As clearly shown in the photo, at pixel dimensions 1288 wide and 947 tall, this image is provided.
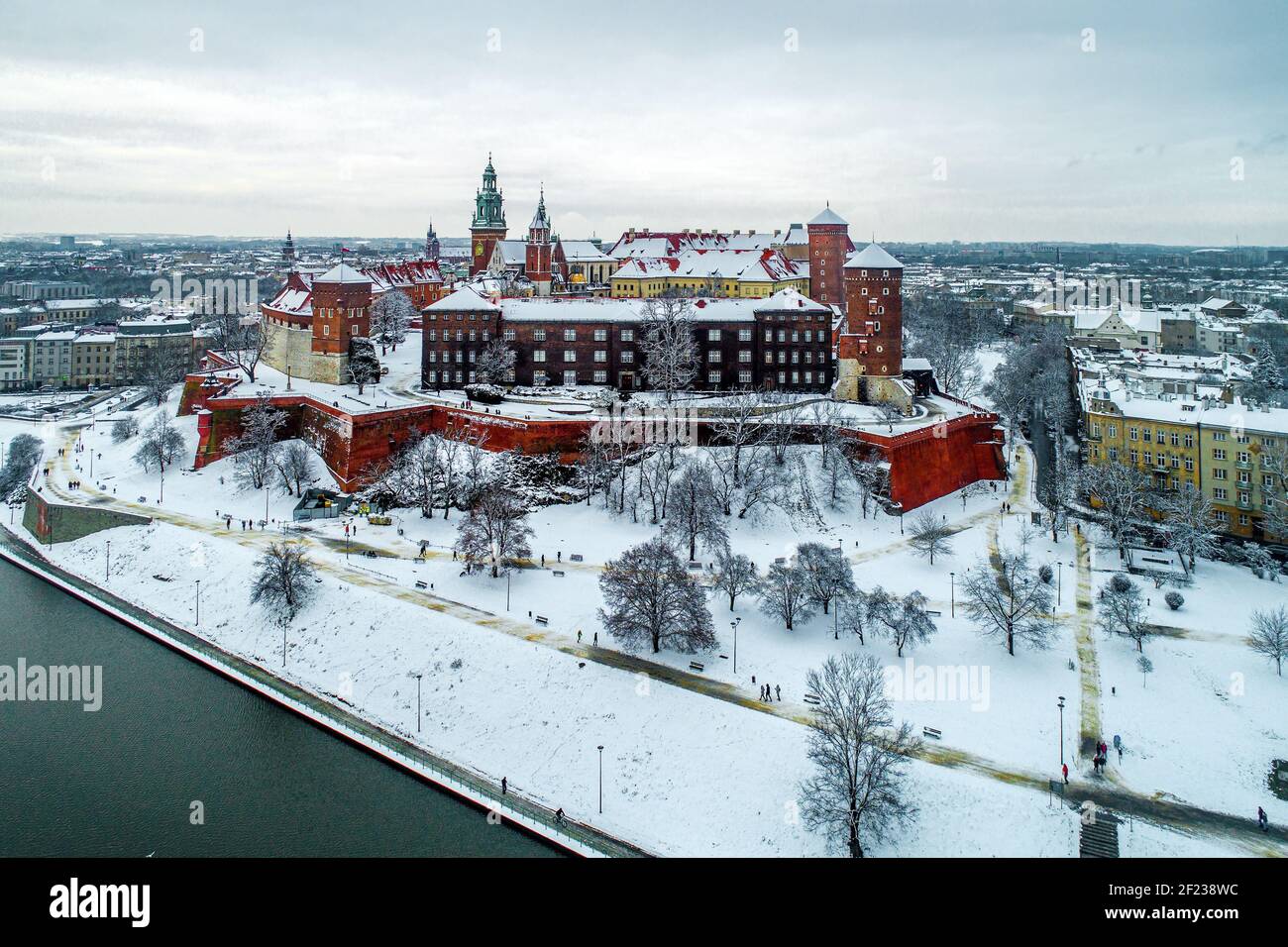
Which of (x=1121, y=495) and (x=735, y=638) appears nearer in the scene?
(x=735, y=638)

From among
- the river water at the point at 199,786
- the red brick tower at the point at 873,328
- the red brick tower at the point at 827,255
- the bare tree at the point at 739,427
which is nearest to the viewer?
the river water at the point at 199,786

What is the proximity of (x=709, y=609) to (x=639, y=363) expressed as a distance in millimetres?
30876

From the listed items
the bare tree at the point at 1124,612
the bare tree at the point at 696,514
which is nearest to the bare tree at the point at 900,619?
the bare tree at the point at 1124,612

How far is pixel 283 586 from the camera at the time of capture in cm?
4088

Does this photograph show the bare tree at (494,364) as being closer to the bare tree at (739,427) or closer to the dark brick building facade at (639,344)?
the dark brick building facade at (639,344)

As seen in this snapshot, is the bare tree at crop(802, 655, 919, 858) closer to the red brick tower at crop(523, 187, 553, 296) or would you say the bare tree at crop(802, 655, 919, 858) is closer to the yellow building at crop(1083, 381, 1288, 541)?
the yellow building at crop(1083, 381, 1288, 541)

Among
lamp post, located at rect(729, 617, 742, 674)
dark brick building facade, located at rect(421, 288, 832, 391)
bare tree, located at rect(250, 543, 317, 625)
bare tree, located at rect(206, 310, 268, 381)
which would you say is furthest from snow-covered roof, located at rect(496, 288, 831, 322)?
lamp post, located at rect(729, 617, 742, 674)

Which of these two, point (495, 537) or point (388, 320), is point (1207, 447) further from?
point (388, 320)

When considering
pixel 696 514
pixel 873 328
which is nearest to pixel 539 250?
pixel 873 328

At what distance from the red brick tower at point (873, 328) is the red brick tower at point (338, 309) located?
120ft

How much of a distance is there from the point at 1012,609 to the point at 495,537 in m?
24.0

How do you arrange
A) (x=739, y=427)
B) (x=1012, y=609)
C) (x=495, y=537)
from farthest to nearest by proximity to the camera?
(x=739, y=427)
(x=495, y=537)
(x=1012, y=609)

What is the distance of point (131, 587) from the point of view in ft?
153

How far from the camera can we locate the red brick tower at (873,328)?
6381 centimetres
